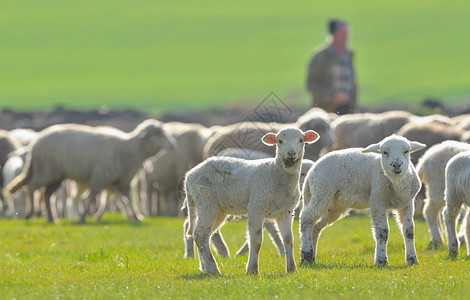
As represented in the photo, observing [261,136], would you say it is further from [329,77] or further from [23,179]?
[329,77]

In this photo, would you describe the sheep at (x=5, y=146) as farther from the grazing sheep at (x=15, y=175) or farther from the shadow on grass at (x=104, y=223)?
the shadow on grass at (x=104, y=223)

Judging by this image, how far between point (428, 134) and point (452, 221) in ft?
23.1

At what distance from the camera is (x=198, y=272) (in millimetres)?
10875

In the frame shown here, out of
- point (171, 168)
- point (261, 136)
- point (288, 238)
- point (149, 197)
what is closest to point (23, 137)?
point (149, 197)

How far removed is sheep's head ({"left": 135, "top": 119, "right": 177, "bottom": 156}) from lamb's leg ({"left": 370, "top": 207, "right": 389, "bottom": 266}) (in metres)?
11.2

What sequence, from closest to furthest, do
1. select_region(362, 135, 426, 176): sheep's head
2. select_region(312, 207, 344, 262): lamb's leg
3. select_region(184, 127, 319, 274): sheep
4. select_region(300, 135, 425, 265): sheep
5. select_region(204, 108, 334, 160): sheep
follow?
select_region(184, 127, 319, 274): sheep → select_region(362, 135, 426, 176): sheep's head → select_region(300, 135, 425, 265): sheep → select_region(312, 207, 344, 262): lamb's leg → select_region(204, 108, 334, 160): sheep

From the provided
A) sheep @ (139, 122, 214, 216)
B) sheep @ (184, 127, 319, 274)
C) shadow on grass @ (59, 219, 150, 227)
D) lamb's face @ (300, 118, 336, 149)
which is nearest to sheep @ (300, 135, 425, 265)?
sheep @ (184, 127, 319, 274)

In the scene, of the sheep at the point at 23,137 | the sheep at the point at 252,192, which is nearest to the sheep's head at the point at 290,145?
the sheep at the point at 252,192

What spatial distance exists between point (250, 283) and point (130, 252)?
4291 millimetres

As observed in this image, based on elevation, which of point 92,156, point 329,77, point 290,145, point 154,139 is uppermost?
point 329,77

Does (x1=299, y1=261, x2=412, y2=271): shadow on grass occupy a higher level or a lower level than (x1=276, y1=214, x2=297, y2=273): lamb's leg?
lower

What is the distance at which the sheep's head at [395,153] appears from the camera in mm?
10648

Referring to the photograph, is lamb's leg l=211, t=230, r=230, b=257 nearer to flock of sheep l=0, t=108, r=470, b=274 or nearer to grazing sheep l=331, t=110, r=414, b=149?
flock of sheep l=0, t=108, r=470, b=274

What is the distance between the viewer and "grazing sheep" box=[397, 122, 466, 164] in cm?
1873
